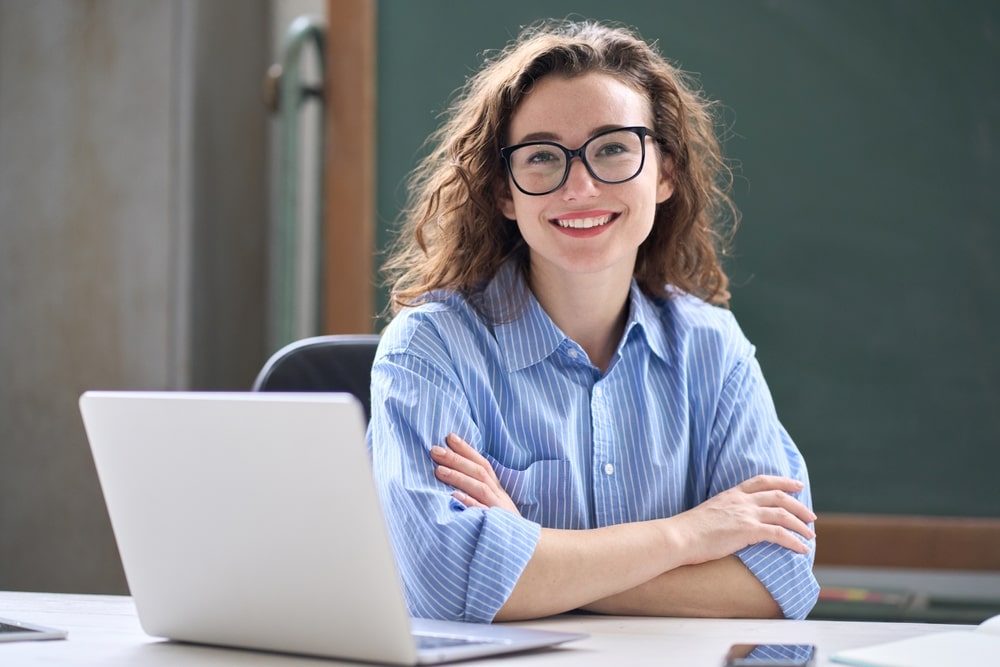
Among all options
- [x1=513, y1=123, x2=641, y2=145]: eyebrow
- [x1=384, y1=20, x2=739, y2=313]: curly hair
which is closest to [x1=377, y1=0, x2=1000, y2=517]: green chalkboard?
[x1=384, y1=20, x2=739, y2=313]: curly hair

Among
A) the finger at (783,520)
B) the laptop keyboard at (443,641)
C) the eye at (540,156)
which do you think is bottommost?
the finger at (783,520)

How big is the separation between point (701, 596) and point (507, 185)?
2.18 feet

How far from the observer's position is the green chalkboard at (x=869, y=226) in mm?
2400

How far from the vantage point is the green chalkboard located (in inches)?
94.5

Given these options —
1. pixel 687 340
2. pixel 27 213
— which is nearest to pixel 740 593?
pixel 687 340

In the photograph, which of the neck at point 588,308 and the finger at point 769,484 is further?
the neck at point 588,308

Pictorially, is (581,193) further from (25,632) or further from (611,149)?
(25,632)

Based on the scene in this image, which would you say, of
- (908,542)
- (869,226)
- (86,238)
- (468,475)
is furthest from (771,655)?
(86,238)

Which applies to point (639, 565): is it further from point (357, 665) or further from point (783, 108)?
point (783, 108)

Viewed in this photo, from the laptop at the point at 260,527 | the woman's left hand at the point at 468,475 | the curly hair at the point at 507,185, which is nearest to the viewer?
the laptop at the point at 260,527

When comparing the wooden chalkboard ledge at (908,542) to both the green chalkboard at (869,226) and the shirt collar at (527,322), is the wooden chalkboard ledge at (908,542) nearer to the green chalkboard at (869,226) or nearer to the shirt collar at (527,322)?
the green chalkboard at (869,226)

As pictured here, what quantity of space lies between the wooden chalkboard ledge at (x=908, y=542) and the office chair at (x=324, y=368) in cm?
115

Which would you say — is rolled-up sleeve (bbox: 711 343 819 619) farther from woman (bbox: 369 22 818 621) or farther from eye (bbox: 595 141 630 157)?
eye (bbox: 595 141 630 157)

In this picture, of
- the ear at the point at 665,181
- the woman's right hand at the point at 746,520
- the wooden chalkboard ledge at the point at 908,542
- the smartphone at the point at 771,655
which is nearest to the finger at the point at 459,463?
the woman's right hand at the point at 746,520
